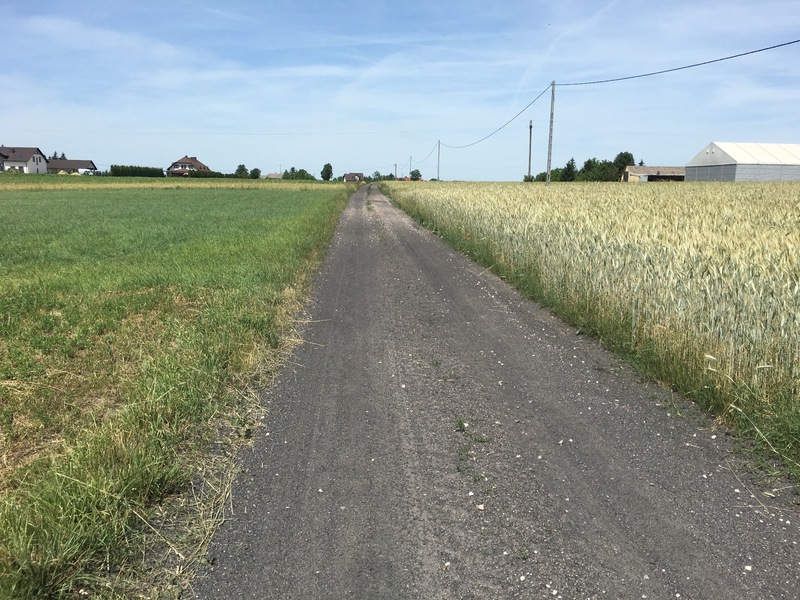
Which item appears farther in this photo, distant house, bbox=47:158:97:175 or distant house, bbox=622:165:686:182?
distant house, bbox=47:158:97:175

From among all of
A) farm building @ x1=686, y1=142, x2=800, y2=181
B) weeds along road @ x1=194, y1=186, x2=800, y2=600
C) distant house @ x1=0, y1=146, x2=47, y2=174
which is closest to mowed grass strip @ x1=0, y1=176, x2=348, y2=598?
weeds along road @ x1=194, y1=186, x2=800, y2=600

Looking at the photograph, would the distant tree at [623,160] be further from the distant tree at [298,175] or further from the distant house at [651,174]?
the distant tree at [298,175]

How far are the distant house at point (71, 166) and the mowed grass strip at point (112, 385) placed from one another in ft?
511

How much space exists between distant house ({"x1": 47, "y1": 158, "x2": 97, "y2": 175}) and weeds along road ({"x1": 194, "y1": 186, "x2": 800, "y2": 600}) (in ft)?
534

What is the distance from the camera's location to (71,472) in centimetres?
342

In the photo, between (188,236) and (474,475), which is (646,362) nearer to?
(474,475)

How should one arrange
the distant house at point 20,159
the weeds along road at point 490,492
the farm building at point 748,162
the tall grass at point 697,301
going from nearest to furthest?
the weeds along road at point 490,492 < the tall grass at point 697,301 < the farm building at point 748,162 < the distant house at point 20,159

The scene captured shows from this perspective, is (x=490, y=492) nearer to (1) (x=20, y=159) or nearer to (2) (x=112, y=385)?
(2) (x=112, y=385)

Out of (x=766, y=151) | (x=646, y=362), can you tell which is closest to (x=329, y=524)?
(x=646, y=362)

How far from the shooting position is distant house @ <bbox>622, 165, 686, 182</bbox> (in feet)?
301

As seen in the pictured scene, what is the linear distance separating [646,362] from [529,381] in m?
1.35

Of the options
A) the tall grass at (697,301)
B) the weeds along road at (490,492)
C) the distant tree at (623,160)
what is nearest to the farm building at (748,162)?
the distant tree at (623,160)

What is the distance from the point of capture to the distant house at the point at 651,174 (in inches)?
3610

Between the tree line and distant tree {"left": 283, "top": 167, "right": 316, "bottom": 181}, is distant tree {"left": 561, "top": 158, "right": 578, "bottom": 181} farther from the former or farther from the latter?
distant tree {"left": 283, "top": 167, "right": 316, "bottom": 181}
